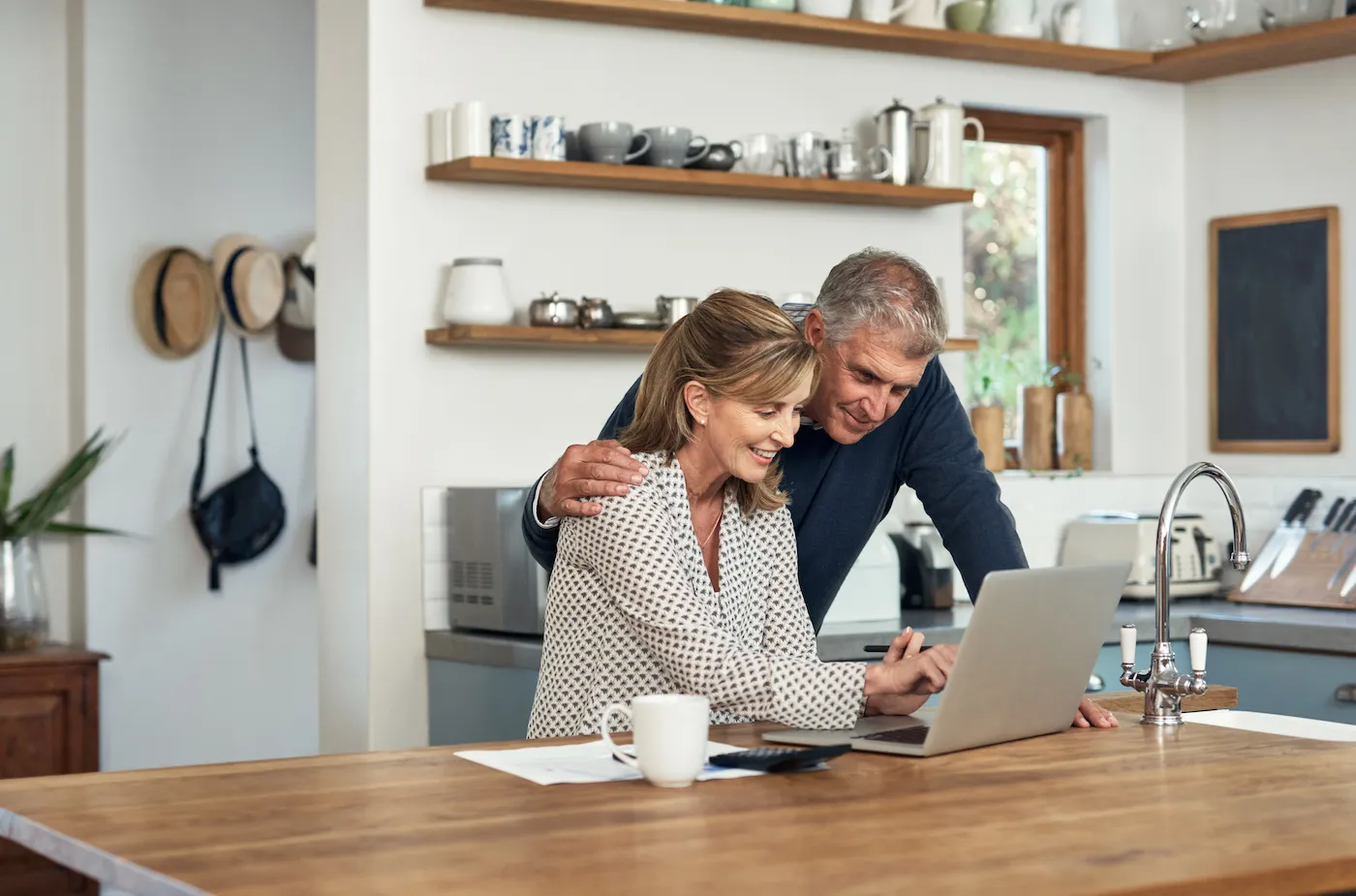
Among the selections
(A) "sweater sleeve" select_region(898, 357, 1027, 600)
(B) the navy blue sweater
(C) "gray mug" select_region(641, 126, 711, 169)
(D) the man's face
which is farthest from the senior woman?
(C) "gray mug" select_region(641, 126, 711, 169)

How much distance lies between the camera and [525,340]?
3752mm

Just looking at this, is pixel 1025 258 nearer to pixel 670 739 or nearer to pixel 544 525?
pixel 544 525

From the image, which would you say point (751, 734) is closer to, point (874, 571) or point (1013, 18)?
→ point (874, 571)

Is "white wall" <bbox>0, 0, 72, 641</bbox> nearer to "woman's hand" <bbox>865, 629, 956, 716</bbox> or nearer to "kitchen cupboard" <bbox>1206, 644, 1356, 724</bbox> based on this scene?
"kitchen cupboard" <bbox>1206, 644, 1356, 724</bbox>

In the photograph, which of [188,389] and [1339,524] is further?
[188,389]

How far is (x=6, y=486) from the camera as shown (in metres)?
4.61

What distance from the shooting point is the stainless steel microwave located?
140 inches

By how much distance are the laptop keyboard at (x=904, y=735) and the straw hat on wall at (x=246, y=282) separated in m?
3.35

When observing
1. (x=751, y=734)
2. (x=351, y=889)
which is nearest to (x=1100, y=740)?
(x=751, y=734)

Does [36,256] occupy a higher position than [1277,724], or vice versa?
[36,256]

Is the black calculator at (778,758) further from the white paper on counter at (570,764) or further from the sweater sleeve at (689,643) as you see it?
the sweater sleeve at (689,643)

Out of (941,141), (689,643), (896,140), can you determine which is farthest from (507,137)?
(689,643)

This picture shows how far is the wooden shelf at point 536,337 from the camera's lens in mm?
3664

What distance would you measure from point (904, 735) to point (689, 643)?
286 mm
